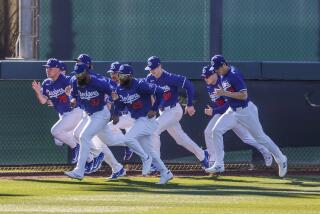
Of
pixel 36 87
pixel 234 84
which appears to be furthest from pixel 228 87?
pixel 36 87

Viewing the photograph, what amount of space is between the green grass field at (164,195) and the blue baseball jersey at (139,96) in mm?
1000

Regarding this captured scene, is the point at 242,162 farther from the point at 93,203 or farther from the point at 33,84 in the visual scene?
the point at 93,203

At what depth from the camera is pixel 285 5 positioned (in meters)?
18.6

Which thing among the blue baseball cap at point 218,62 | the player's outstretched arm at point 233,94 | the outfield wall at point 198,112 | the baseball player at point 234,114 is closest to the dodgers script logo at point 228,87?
the baseball player at point 234,114

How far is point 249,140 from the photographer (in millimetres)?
15625

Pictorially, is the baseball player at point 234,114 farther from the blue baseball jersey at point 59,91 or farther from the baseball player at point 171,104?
the blue baseball jersey at point 59,91

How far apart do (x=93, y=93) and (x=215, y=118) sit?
7.72 ft

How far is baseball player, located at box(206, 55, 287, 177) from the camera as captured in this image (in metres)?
14.5

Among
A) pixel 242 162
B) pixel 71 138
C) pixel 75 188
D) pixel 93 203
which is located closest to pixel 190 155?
pixel 242 162

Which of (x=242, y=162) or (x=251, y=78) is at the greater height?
(x=251, y=78)

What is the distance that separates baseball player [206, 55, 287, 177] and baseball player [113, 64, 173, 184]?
938 mm

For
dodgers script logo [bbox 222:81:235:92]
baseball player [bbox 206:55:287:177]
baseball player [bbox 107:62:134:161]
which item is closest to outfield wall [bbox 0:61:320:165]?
baseball player [bbox 107:62:134:161]

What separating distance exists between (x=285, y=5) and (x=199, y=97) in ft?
9.76

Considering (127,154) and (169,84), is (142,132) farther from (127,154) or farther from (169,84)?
(127,154)
